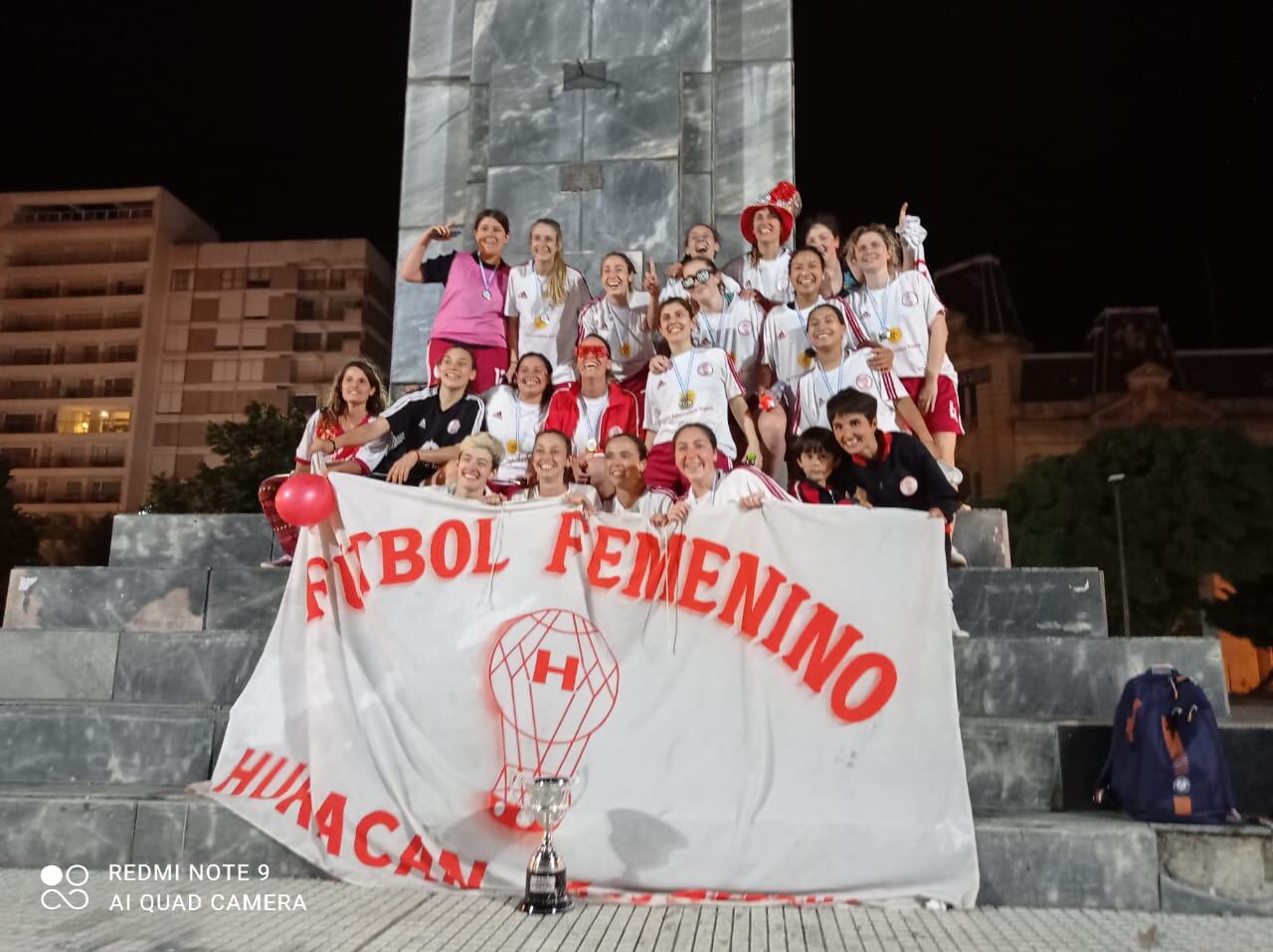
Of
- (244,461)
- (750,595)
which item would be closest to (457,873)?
(750,595)

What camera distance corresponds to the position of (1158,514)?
28.5 meters

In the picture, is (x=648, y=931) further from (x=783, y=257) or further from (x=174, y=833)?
(x=783, y=257)

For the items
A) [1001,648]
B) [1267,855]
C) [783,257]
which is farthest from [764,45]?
[1267,855]

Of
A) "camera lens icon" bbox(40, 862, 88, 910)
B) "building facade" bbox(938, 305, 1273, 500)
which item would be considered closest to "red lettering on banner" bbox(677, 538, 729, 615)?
"camera lens icon" bbox(40, 862, 88, 910)

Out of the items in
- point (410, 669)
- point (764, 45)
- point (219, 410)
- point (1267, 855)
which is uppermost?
point (219, 410)

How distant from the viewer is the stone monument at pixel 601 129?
10008 mm

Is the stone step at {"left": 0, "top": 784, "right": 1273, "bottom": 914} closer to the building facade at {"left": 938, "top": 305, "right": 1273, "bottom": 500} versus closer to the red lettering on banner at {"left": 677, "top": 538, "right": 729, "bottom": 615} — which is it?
the red lettering on banner at {"left": 677, "top": 538, "right": 729, "bottom": 615}

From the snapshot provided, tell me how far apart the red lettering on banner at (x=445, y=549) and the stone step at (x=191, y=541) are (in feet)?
7.54

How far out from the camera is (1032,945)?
3.83m

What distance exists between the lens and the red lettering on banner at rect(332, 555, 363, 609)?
531cm

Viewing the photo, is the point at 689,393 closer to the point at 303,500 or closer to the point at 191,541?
the point at 303,500

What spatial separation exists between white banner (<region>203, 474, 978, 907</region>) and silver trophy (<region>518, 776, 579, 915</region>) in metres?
0.23

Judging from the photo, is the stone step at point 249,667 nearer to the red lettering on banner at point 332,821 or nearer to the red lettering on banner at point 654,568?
the red lettering on banner at point 332,821

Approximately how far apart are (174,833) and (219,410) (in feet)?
208
